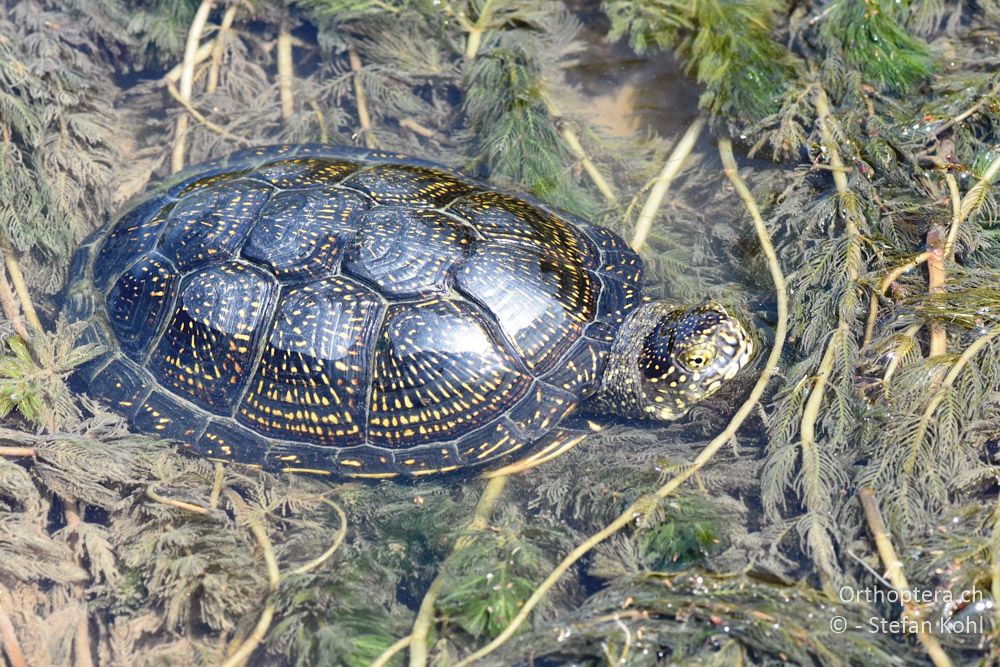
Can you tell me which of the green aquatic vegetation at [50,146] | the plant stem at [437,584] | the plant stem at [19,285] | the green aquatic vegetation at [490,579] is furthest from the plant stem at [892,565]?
the green aquatic vegetation at [50,146]

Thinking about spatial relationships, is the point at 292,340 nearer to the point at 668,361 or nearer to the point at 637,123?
the point at 668,361

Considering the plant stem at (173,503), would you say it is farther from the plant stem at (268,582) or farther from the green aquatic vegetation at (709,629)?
the green aquatic vegetation at (709,629)

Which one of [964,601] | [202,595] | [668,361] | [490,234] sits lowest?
[202,595]

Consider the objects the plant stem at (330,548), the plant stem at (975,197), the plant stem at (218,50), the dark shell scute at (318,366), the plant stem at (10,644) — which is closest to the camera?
the plant stem at (10,644)

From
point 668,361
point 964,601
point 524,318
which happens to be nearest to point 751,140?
point 668,361

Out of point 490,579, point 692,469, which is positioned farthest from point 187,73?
point 692,469
